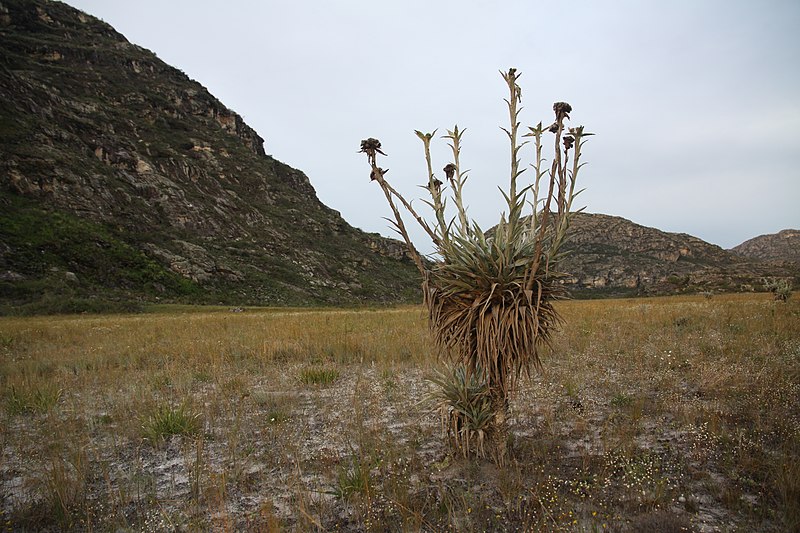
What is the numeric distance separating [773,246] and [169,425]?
179476 mm

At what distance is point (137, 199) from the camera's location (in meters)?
53.7

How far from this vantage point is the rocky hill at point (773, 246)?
118m

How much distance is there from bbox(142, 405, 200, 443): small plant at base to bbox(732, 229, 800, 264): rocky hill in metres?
154

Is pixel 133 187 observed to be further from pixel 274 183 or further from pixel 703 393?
pixel 703 393

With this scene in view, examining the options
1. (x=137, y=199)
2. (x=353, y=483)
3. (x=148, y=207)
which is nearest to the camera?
(x=353, y=483)

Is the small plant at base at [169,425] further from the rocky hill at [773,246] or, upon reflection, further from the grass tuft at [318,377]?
the rocky hill at [773,246]

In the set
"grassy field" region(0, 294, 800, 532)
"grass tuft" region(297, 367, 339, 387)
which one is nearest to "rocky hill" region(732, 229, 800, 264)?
"grassy field" region(0, 294, 800, 532)

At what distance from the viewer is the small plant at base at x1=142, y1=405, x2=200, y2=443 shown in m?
4.90

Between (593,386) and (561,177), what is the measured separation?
4704mm

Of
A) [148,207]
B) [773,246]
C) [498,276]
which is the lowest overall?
[498,276]

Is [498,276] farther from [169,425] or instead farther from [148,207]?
[148,207]

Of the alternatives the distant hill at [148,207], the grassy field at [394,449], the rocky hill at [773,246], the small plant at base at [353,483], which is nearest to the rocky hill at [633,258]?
the distant hill at [148,207]

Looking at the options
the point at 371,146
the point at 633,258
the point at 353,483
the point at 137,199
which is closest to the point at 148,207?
the point at 137,199

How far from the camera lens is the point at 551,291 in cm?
377
